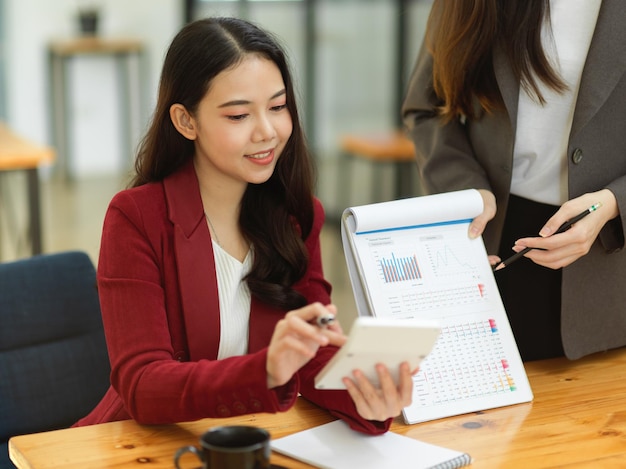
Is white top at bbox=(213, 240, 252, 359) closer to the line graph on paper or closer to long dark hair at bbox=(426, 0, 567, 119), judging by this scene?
the line graph on paper

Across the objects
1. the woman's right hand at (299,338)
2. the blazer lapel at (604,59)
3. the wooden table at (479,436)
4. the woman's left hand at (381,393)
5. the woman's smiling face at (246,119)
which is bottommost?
the wooden table at (479,436)

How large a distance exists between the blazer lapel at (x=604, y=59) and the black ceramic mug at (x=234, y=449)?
2.78ft

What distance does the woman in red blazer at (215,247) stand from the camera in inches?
51.6

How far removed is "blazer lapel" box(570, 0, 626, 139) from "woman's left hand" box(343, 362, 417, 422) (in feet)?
2.04

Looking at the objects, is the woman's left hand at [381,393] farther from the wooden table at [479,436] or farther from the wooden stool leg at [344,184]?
the wooden stool leg at [344,184]

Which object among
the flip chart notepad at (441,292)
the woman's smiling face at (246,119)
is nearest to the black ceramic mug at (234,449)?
the flip chart notepad at (441,292)

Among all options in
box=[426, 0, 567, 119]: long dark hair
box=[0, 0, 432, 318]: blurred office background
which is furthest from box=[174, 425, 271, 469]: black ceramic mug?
box=[0, 0, 432, 318]: blurred office background

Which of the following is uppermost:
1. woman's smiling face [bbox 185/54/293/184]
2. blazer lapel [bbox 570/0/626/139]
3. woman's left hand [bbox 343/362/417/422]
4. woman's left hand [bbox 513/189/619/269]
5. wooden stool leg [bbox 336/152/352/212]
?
blazer lapel [bbox 570/0/626/139]

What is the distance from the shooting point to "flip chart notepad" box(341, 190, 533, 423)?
4.75 feet

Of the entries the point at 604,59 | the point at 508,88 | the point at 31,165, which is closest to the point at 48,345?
the point at 508,88

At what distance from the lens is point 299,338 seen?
1.16 m

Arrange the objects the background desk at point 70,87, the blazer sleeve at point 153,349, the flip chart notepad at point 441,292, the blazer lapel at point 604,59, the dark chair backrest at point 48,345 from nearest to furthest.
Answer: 1. the blazer sleeve at point 153,349
2. the flip chart notepad at point 441,292
3. the blazer lapel at point 604,59
4. the dark chair backrest at point 48,345
5. the background desk at point 70,87

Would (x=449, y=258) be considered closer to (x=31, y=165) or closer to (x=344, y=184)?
(x=31, y=165)

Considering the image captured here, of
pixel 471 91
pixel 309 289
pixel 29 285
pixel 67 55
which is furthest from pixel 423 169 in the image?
pixel 67 55
